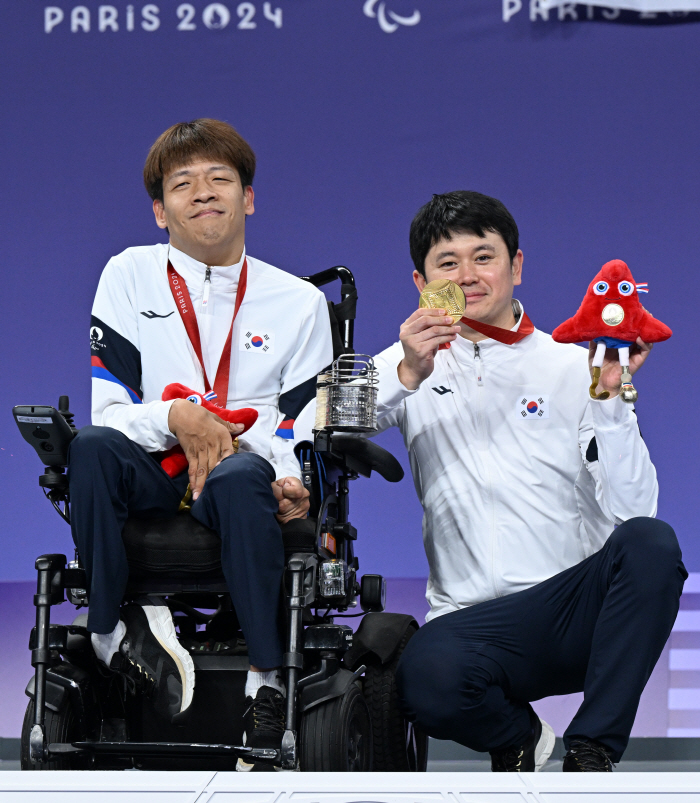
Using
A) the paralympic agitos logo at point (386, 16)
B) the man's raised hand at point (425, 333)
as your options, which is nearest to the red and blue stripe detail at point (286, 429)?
the man's raised hand at point (425, 333)

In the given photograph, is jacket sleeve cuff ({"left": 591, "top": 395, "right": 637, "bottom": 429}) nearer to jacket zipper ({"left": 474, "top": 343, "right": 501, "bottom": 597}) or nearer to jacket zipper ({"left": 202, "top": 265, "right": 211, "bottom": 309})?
jacket zipper ({"left": 474, "top": 343, "right": 501, "bottom": 597})

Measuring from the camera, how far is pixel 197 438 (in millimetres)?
2107

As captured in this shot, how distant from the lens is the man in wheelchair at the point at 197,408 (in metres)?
1.99

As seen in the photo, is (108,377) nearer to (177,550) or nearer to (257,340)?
(257,340)

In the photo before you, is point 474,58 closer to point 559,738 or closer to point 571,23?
point 571,23

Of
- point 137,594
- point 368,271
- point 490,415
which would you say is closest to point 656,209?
point 368,271

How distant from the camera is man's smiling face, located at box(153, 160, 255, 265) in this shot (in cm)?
241

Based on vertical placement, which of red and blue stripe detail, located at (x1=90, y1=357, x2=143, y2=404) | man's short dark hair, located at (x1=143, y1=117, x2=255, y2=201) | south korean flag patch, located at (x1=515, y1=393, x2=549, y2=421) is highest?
man's short dark hair, located at (x1=143, y1=117, x2=255, y2=201)

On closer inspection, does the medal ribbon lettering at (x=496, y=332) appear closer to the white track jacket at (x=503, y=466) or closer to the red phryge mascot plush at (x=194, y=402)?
the white track jacket at (x=503, y=466)

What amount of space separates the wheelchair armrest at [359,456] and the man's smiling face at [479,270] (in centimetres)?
41

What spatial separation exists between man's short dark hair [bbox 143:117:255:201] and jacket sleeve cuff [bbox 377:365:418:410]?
650mm

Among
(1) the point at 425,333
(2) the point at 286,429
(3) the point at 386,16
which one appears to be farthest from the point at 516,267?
(3) the point at 386,16

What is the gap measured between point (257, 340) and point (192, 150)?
494 mm

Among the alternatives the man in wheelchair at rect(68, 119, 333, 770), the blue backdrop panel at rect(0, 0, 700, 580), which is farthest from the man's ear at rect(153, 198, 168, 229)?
the blue backdrop panel at rect(0, 0, 700, 580)
